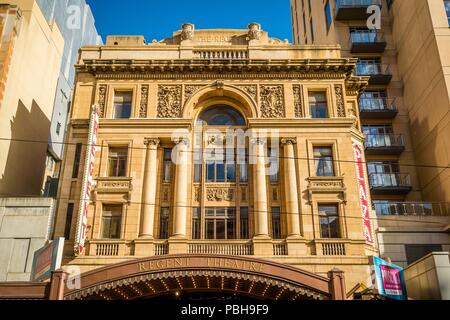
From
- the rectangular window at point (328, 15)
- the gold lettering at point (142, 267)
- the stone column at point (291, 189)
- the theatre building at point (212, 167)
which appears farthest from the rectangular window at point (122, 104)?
Answer: the rectangular window at point (328, 15)

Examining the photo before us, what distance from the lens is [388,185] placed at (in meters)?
33.2

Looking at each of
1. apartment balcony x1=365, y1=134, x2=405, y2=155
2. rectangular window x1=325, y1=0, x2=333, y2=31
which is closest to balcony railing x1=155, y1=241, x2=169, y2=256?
apartment balcony x1=365, y1=134, x2=405, y2=155

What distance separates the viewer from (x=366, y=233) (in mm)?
24984

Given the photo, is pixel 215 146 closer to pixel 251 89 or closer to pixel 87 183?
pixel 251 89

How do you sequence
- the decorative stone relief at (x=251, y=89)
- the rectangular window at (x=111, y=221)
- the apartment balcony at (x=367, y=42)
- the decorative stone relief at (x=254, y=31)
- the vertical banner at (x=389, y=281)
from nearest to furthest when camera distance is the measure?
the vertical banner at (x=389, y=281) < the rectangular window at (x=111, y=221) < the decorative stone relief at (x=251, y=89) < the decorative stone relief at (x=254, y=31) < the apartment balcony at (x=367, y=42)

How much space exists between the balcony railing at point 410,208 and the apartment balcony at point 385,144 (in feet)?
20.0

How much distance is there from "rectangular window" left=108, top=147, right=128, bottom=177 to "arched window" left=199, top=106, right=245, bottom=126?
5559 mm

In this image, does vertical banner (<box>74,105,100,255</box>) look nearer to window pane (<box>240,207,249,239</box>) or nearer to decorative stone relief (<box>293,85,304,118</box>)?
window pane (<box>240,207,249,239</box>)

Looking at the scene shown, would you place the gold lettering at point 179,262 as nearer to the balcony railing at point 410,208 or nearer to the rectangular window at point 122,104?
the rectangular window at point 122,104

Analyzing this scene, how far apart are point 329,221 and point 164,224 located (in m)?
9.58

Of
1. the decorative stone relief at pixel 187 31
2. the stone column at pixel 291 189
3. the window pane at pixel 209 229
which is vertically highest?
the decorative stone relief at pixel 187 31

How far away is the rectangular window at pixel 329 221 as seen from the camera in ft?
80.7

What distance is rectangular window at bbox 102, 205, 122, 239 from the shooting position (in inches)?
975

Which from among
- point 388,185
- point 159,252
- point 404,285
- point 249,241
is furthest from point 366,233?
point 159,252
